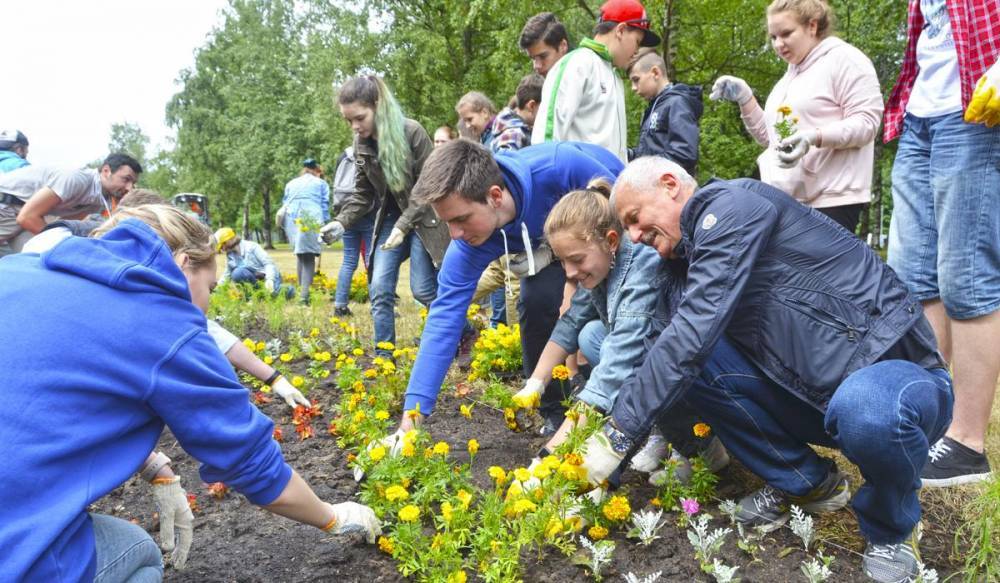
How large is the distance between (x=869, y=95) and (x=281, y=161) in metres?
30.7

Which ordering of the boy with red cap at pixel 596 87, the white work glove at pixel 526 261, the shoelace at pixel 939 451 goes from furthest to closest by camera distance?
the boy with red cap at pixel 596 87 < the white work glove at pixel 526 261 < the shoelace at pixel 939 451

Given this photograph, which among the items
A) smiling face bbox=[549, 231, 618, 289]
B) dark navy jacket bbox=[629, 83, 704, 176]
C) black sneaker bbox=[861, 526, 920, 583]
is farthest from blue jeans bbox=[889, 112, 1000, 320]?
dark navy jacket bbox=[629, 83, 704, 176]

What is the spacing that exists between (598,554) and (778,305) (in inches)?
37.0

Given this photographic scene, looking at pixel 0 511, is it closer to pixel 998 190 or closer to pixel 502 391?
pixel 502 391

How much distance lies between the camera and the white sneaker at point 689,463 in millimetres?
2476

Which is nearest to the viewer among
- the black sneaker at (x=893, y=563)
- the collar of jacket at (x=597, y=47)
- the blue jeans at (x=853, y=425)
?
the blue jeans at (x=853, y=425)

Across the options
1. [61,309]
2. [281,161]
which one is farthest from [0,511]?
[281,161]

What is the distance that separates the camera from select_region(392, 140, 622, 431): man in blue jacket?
2.70m

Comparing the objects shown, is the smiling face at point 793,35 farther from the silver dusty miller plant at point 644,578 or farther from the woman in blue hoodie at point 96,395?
the woman in blue hoodie at point 96,395

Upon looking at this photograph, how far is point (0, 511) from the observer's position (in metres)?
1.33

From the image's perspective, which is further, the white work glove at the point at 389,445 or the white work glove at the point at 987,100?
the white work glove at the point at 389,445

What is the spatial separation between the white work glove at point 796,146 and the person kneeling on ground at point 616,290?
912 millimetres

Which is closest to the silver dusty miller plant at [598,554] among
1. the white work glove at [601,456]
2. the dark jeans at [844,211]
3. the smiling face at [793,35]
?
the white work glove at [601,456]

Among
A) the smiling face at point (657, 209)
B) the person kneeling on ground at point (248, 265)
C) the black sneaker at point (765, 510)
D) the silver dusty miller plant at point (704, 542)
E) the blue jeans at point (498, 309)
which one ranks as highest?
the smiling face at point (657, 209)
